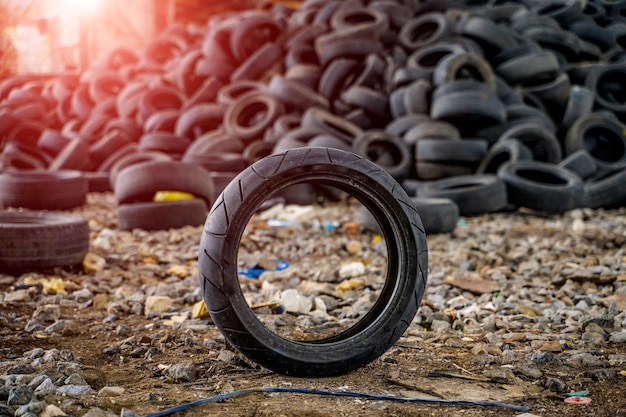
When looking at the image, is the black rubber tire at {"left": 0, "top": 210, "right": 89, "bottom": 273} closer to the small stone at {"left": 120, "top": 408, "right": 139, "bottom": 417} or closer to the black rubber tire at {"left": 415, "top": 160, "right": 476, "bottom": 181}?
the small stone at {"left": 120, "top": 408, "right": 139, "bottom": 417}

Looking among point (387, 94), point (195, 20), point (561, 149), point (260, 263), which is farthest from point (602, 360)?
point (195, 20)

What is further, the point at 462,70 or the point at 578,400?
the point at 462,70

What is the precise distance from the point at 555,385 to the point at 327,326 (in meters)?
1.25

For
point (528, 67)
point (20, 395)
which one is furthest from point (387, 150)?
point (20, 395)

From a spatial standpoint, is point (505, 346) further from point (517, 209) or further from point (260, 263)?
point (517, 209)

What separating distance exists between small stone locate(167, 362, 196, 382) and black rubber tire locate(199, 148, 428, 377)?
0.23m

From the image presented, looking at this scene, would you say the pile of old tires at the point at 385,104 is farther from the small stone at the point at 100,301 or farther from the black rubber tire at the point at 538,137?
the small stone at the point at 100,301

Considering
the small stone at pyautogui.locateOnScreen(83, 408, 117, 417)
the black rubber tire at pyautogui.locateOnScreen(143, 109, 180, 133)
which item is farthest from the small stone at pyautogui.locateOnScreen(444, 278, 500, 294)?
the black rubber tire at pyautogui.locateOnScreen(143, 109, 180, 133)

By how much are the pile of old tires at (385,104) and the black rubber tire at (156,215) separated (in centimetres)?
20

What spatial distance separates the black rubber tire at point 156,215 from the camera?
6129mm

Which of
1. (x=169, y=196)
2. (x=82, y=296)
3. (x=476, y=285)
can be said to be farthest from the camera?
(x=169, y=196)

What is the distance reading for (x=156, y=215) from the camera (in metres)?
6.13

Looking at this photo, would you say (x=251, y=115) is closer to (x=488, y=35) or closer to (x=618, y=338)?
(x=488, y=35)

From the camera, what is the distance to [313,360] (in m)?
2.49
